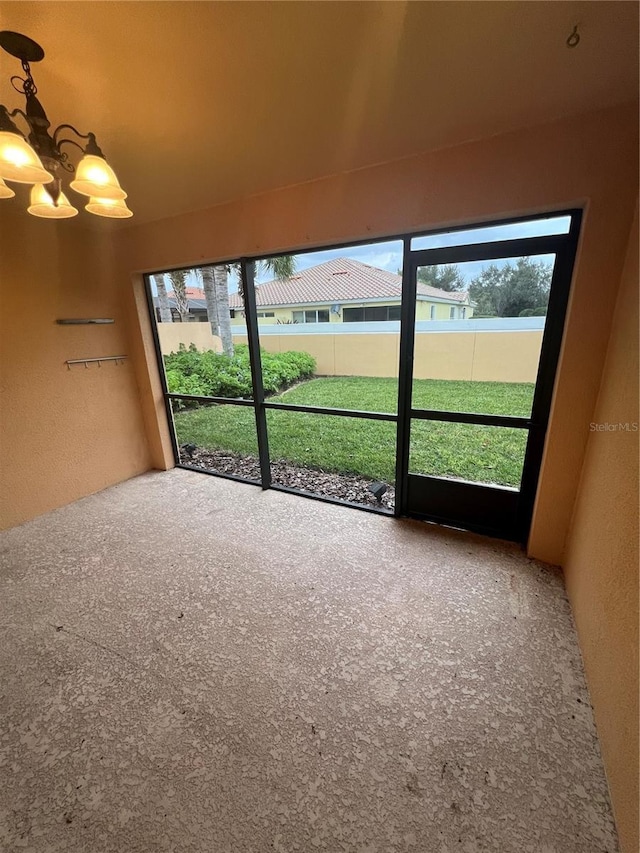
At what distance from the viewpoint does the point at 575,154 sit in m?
1.53

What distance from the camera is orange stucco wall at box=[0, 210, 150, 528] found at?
2539mm

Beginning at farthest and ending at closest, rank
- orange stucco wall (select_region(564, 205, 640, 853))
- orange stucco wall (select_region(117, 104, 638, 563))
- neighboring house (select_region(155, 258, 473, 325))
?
neighboring house (select_region(155, 258, 473, 325)), orange stucco wall (select_region(117, 104, 638, 563)), orange stucco wall (select_region(564, 205, 640, 853))

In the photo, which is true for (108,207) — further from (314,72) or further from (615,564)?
(615,564)

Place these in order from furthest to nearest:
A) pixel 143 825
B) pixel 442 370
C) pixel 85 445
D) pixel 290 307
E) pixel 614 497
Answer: pixel 290 307 < pixel 85 445 < pixel 442 370 < pixel 614 497 < pixel 143 825

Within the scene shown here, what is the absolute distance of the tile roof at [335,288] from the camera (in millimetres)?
2305

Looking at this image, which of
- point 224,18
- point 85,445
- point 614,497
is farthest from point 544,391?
point 85,445

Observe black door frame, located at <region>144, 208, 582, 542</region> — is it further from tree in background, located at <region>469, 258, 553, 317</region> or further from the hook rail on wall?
the hook rail on wall

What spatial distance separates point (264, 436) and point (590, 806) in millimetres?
2787

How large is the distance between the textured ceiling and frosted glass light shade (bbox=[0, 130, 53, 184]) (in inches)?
16.0

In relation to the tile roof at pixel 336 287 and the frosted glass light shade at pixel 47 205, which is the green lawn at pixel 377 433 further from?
the frosted glass light shade at pixel 47 205

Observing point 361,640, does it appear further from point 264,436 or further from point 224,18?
point 224,18

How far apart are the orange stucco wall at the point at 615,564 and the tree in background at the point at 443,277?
2.69 ft

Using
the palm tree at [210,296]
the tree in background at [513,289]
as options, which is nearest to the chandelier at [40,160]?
the tree in background at [513,289]

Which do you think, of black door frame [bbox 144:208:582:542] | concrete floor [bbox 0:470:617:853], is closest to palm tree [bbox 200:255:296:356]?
black door frame [bbox 144:208:582:542]
